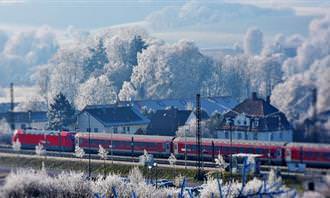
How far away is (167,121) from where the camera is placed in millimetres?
19938

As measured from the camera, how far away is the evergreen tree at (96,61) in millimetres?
28336

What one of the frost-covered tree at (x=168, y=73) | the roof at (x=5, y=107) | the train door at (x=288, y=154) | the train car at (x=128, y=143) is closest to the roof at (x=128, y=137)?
the train car at (x=128, y=143)

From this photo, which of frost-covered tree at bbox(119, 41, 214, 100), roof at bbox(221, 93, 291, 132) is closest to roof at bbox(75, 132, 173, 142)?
roof at bbox(221, 93, 291, 132)

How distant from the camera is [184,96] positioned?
25406 millimetres

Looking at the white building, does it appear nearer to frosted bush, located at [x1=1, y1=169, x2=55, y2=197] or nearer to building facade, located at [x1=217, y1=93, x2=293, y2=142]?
building facade, located at [x1=217, y1=93, x2=293, y2=142]

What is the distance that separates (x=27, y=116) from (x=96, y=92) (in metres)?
3.07

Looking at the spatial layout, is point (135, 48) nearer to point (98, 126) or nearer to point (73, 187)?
point (98, 126)

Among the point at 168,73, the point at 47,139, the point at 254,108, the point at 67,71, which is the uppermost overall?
the point at 67,71

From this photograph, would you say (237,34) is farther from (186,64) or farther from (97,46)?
(97,46)

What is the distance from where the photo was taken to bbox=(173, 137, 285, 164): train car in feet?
45.8

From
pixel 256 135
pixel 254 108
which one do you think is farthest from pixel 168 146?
pixel 254 108

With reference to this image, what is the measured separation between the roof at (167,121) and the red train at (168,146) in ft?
8.15

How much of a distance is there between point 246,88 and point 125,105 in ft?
13.8

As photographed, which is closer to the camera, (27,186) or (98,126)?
(27,186)
